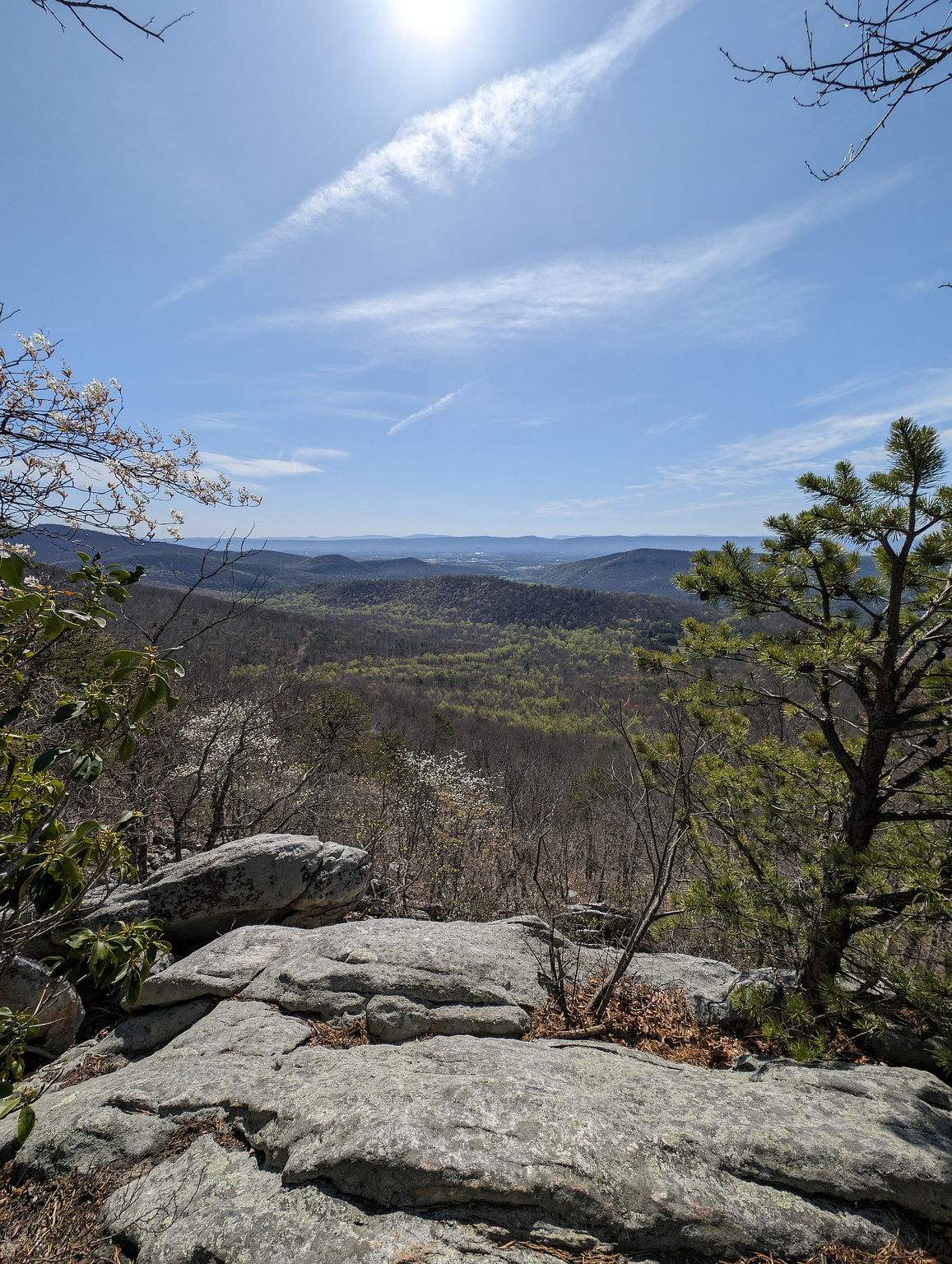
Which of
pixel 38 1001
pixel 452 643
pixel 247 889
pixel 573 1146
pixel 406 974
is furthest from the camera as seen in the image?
pixel 452 643

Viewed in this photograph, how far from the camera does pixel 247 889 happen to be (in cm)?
623

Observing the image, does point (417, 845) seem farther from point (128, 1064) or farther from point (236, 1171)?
point (236, 1171)

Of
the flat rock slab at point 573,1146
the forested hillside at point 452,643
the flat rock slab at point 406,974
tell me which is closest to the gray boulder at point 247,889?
the flat rock slab at point 406,974

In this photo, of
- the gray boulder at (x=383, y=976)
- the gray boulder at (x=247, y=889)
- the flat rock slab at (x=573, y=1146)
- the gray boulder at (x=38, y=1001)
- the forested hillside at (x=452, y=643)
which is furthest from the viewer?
the forested hillside at (x=452, y=643)

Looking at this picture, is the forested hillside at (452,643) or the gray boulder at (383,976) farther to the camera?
the forested hillside at (452,643)

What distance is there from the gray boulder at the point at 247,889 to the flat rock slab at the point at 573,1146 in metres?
2.63

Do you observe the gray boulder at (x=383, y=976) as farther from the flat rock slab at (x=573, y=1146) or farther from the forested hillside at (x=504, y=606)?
the forested hillside at (x=504, y=606)

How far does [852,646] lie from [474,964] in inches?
159

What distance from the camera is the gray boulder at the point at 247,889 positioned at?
19.6 ft

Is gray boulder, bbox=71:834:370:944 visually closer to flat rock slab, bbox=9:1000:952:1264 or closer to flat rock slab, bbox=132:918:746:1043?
flat rock slab, bbox=132:918:746:1043

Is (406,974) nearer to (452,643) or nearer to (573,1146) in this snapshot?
(573,1146)

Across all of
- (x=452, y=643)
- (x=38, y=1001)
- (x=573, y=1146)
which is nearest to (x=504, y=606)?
(x=452, y=643)

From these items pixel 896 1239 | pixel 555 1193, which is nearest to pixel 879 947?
pixel 896 1239

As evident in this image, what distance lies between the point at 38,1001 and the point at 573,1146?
16.2 feet
